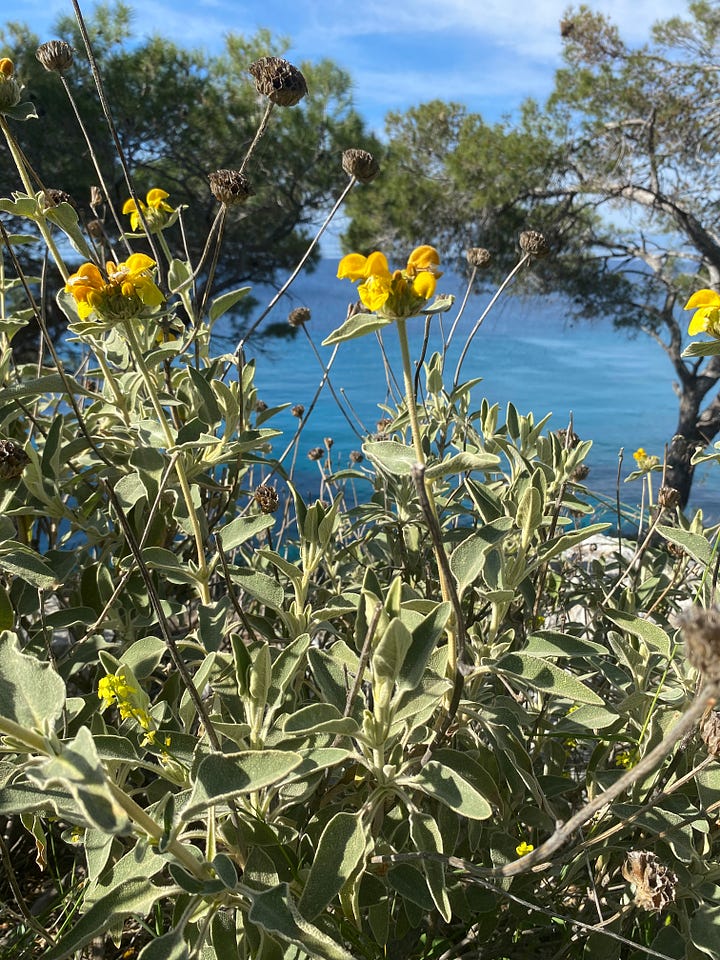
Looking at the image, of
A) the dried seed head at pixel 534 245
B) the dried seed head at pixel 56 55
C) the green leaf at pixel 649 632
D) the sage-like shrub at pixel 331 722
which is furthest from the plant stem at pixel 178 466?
the dried seed head at pixel 534 245

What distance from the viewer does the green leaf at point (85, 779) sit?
0.40 metres

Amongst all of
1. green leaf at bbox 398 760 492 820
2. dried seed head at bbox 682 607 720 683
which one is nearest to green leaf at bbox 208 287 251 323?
green leaf at bbox 398 760 492 820

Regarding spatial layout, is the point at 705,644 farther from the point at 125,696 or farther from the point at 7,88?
the point at 7,88

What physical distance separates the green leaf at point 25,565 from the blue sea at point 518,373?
5.63 m

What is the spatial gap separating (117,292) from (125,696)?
15.0 inches

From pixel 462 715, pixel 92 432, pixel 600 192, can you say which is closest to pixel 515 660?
pixel 462 715

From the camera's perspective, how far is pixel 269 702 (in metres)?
0.72

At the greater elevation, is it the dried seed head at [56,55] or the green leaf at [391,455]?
the dried seed head at [56,55]

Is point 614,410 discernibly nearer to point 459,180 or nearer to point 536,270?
point 536,270

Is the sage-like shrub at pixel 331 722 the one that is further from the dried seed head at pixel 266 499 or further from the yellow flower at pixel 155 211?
the yellow flower at pixel 155 211

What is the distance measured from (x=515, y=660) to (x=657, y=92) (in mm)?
6100

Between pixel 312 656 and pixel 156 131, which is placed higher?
pixel 156 131

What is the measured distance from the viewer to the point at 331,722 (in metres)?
0.54

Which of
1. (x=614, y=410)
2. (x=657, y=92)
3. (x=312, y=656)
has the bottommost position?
(x=614, y=410)
